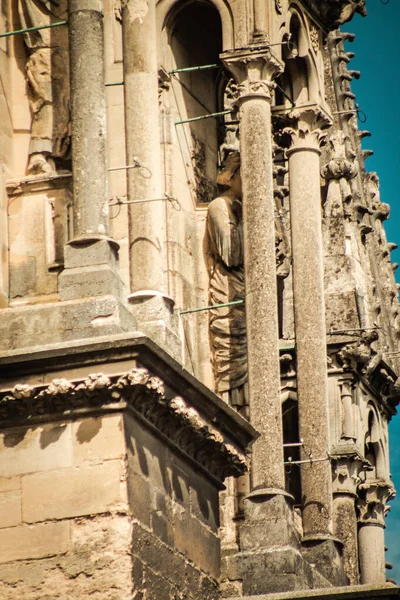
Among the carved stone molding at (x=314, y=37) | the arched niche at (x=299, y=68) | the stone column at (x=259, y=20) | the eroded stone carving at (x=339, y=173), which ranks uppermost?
the eroded stone carving at (x=339, y=173)

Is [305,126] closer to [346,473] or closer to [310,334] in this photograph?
[310,334]

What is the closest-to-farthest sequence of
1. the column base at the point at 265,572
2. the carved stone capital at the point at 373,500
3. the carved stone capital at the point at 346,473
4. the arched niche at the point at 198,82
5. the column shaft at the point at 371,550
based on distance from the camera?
the column base at the point at 265,572, the arched niche at the point at 198,82, the carved stone capital at the point at 346,473, the column shaft at the point at 371,550, the carved stone capital at the point at 373,500

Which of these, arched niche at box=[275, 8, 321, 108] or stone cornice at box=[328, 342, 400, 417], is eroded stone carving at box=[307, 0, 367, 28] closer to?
arched niche at box=[275, 8, 321, 108]

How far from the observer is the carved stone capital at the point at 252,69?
30906 millimetres

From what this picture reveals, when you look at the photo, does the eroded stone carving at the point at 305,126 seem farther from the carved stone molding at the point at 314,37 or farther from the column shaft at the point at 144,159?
the column shaft at the point at 144,159

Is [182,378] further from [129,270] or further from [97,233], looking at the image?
[129,270]

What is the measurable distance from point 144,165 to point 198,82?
218 inches

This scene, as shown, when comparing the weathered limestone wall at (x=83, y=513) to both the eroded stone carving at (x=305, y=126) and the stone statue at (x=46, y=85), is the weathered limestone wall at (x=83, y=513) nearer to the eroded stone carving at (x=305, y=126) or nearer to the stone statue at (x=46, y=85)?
the stone statue at (x=46, y=85)

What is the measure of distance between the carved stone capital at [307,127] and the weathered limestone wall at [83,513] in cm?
1077

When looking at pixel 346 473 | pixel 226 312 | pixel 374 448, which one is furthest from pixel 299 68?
pixel 374 448

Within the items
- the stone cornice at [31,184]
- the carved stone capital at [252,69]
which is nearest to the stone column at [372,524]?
the carved stone capital at [252,69]

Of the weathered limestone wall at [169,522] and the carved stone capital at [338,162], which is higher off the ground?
the carved stone capital at [338,162]

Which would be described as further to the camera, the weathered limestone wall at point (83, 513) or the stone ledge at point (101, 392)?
the stone ledge at point (101, 392)

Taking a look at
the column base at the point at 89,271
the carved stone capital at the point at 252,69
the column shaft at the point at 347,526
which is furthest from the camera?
the column shaft at the point at 347,526
